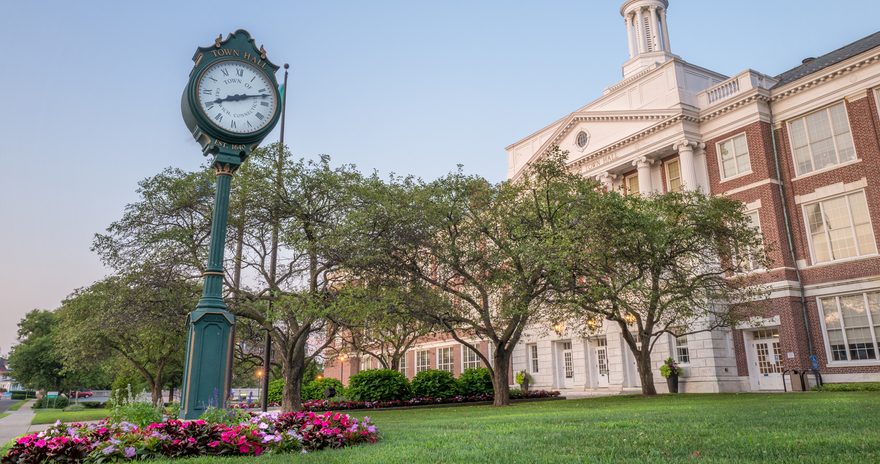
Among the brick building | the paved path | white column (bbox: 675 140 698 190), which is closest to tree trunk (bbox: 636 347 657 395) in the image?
the brick building

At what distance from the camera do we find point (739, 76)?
29.4 m

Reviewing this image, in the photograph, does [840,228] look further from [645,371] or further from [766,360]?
[645,371]

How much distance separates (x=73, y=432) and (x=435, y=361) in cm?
4305

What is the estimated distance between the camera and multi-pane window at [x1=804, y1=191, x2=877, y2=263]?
24766 millimetres

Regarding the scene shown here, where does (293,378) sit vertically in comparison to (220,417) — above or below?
above

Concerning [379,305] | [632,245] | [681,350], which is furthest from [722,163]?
[379,305]

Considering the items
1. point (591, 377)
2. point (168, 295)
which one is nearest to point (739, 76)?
point (591, 377)

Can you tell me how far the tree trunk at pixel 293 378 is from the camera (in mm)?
20639

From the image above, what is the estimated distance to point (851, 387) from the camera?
2244cm

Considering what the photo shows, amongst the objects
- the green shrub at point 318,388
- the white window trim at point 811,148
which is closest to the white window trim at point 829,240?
the white window trim at point 811,148

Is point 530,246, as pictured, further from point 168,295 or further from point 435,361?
point 435,361

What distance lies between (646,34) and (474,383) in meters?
26.6

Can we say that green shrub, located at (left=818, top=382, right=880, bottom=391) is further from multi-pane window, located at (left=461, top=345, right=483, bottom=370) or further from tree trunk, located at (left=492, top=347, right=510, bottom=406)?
multi-pane window, located at (left=461, top=345, right=483, bottom=370)

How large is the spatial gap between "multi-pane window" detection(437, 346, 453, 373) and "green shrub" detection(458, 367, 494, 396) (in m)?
15.7
